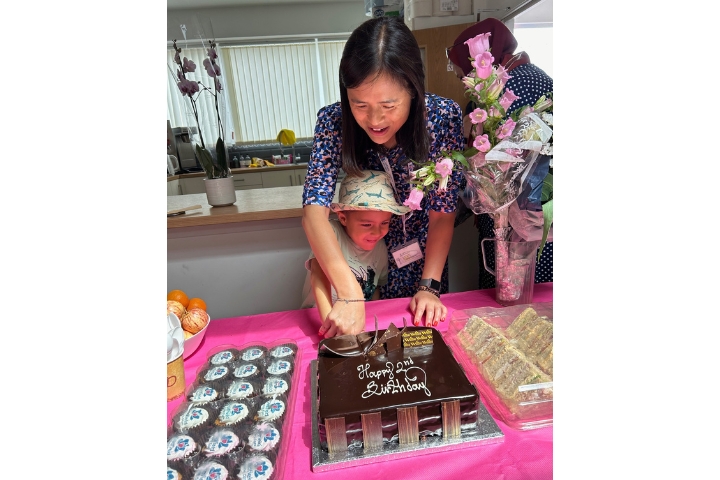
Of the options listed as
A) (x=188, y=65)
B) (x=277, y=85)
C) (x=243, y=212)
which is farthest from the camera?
(x=277, y=85)

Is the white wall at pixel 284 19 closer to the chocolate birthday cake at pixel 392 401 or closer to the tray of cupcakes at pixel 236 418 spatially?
the tray of cupcakes at pixel 236 418

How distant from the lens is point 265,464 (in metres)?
0.69

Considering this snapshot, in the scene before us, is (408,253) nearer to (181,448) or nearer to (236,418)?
(236,418)

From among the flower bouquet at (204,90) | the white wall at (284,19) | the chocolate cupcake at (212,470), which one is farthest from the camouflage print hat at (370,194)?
the white wall at (284,19)

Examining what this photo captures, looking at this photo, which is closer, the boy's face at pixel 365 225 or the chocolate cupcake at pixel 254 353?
the chocolate cupcake at pixel 254 353

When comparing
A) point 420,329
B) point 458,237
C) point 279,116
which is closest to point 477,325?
point 420,329

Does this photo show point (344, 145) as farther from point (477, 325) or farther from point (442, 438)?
point (442, 438)

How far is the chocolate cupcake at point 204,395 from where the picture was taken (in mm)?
851

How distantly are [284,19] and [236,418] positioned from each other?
23.1ft

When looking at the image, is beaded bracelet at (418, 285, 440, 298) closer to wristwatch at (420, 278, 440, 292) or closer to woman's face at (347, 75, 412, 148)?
Result: wristwatch at (420, 278, 440, 292)

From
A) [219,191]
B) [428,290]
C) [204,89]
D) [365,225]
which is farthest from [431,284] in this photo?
[204,89]

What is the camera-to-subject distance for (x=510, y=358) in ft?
2.92

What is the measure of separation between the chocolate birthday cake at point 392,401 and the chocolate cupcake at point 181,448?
8.6 inches

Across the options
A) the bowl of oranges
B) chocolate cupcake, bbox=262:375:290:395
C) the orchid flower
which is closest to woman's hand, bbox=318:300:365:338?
chocolate cupcake, bbox=262:375:290:395
